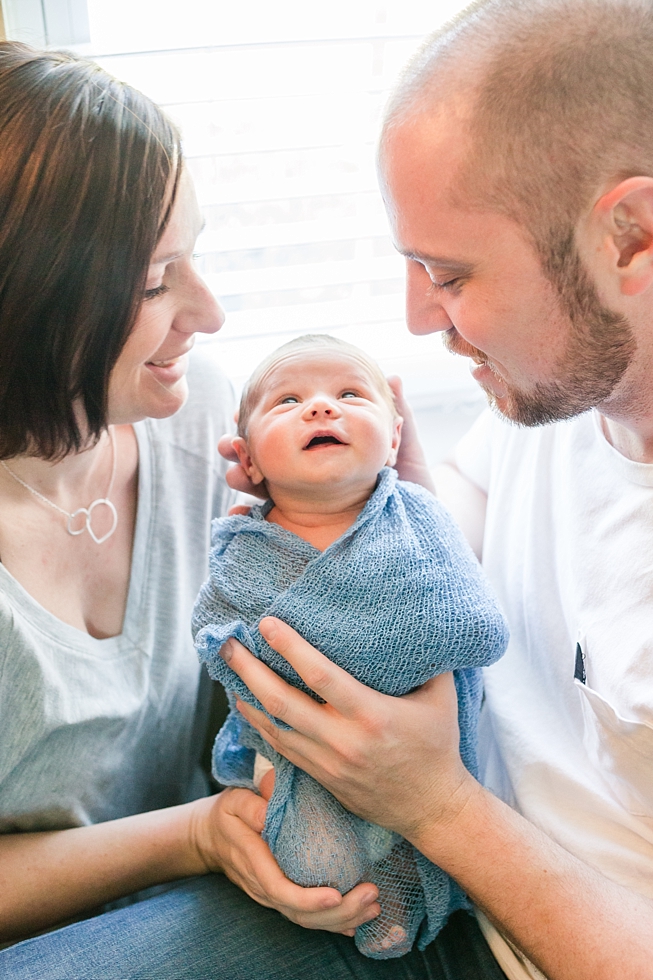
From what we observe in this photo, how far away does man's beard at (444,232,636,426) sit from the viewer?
1054mm

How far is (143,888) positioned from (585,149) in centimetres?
121

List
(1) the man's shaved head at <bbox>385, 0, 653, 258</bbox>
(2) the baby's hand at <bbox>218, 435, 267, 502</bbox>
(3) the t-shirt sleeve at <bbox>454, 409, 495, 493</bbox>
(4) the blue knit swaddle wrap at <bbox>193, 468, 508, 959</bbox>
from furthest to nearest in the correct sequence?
1. (3) the t-shirt sleeve at <bbox>454, 409, 495, 493</bbox>
2. (2) the baby's hand at <bbox>218, 435, 267, 502</bbox>
3. (4) the blue knit swaddle wrap at <bbox>193, 468, 508, 959</bbox>
4. (1) the man's shaved head at <bbox>385, 0, 653, 258</bbox>

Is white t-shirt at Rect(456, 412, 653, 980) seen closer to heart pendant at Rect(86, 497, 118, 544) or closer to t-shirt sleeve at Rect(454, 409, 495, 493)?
t-shirt sleeve at Rect(454, 409, 495, 493)

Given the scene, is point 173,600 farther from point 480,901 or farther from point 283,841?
point 480,901

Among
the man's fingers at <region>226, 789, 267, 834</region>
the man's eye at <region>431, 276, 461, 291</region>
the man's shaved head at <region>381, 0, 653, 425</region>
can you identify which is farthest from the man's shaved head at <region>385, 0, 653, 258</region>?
the man's fingers at <region>226, 789, 267, 834</region>

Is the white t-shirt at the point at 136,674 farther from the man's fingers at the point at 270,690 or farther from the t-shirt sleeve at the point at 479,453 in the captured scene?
the t-shirt sleeve at the point at 479,453

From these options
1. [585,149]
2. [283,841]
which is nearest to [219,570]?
[283,841]

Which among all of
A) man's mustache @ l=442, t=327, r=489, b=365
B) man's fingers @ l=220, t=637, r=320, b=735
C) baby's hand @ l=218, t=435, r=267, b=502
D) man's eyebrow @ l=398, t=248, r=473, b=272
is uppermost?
man's eyebrow @ l=398, t=248, r=473, b=272

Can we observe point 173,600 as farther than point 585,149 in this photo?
Yes

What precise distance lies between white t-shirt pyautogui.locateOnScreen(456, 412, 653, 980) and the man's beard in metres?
0.13

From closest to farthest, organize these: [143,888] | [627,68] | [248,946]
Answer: [627,68], [248,946], [143,888]

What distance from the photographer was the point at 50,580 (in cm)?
129

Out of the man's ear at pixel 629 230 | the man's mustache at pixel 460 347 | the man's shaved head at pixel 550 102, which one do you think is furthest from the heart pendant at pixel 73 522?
the man's ear at pixel 629 230

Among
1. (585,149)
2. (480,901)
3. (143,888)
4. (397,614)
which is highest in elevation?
(585,149)
